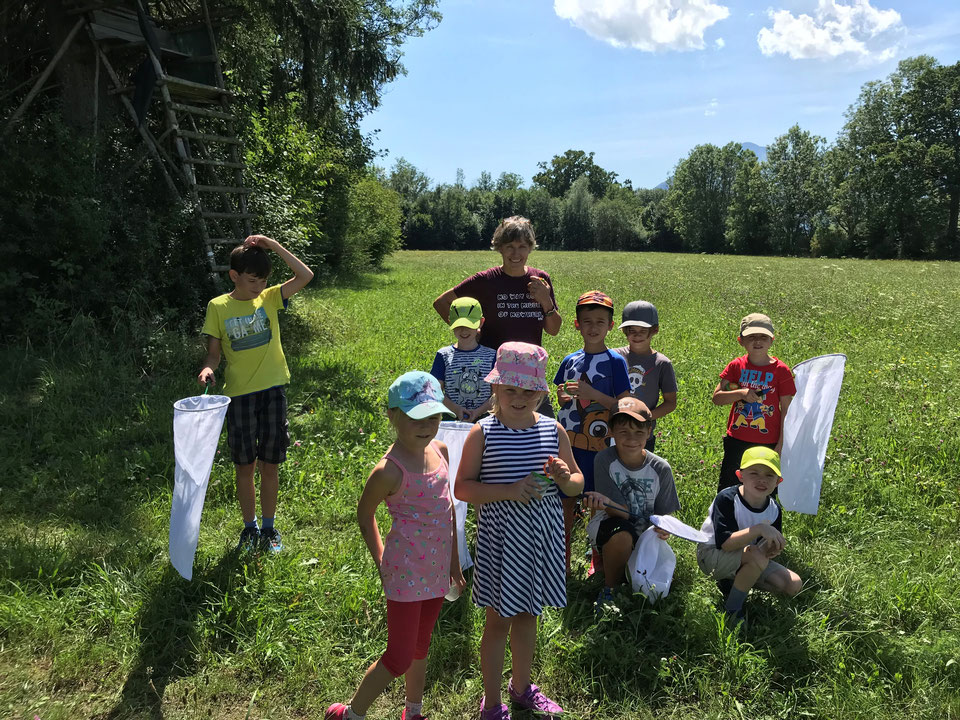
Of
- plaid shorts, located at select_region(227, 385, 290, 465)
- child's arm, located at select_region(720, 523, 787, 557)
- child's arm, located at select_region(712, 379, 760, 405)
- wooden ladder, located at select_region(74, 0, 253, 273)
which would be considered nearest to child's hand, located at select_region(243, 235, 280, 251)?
plaid shorts, located at select_region(227, 385, 290, 465)

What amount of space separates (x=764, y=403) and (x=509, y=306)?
1808mm

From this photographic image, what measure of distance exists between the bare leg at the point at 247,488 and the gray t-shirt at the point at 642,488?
2200mm

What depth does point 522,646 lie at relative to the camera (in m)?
2.58

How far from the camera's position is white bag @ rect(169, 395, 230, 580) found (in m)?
2.95

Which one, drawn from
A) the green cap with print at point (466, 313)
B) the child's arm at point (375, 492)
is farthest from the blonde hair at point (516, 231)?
the child's arm at point (375, 492)

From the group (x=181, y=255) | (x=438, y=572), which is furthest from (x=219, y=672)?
(x=181, y=255)

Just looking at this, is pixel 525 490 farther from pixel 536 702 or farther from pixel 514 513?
pixel 536 702

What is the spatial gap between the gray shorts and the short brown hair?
315cm

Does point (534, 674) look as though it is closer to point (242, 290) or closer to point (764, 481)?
point (764, 481)

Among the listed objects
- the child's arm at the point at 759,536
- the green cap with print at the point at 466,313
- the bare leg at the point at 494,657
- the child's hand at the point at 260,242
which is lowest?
the bare leg at the point at 494,657

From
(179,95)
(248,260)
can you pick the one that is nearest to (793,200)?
(179,95)

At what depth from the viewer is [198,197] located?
8.83 meters

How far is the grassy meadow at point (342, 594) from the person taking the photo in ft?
8.99

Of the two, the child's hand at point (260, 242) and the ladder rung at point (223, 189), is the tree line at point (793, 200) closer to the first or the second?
the ladder rung at point (223, 189)
